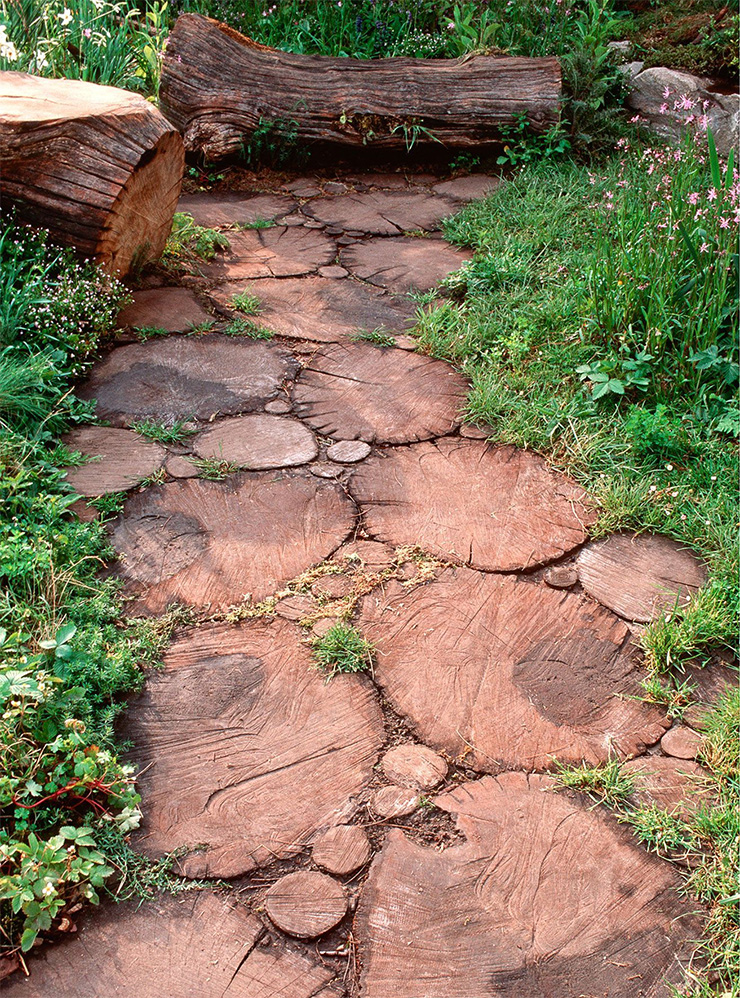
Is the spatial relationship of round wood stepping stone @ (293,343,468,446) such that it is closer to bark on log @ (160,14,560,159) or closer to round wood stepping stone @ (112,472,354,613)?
round wood stepping stone @ (112,472,354,613)

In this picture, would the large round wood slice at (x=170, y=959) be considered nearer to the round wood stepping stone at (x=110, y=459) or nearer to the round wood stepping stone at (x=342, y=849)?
the round wood stepping stone at (x=342, y=849)

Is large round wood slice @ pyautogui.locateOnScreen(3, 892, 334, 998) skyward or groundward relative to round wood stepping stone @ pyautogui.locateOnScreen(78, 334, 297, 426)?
groundward

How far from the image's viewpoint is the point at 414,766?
209 centimetres

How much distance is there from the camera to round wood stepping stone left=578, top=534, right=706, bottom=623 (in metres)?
2.54

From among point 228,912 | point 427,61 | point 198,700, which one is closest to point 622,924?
point 228,912

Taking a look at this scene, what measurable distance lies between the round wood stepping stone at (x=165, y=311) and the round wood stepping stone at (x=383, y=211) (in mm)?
1272

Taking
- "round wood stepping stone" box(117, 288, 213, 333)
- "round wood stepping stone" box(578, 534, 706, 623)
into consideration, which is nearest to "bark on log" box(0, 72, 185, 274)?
"round wood stepping stone" box(117, 288, 213, 333)

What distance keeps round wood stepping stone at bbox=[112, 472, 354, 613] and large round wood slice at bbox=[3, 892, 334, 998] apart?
0.91 metres

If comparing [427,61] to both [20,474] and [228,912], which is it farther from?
[228,912]

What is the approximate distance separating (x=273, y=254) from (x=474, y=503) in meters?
2.30

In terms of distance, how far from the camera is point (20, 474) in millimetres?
2633

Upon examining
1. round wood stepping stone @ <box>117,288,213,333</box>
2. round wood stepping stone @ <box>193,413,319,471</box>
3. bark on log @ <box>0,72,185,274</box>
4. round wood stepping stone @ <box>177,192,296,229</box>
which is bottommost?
round wood stepping stone @ <box>193,413,319,471</box>

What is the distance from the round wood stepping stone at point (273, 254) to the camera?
4.34 meters

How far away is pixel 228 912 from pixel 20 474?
151 cm
